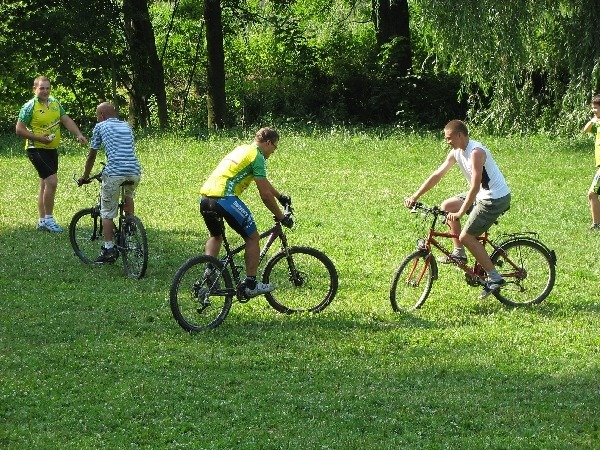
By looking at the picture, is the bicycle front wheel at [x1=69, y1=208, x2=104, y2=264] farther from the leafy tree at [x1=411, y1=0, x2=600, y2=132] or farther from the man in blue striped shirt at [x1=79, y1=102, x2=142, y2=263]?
the leafy tree at [x1=411, y1=0, x2=600, y2=132]

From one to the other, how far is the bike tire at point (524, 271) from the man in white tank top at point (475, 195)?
8.4 inches

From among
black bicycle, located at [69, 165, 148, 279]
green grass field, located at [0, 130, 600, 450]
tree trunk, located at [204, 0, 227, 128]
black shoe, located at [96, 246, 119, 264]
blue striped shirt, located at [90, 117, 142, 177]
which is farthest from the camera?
tree trunk, located at [204, 0, 227, 128]

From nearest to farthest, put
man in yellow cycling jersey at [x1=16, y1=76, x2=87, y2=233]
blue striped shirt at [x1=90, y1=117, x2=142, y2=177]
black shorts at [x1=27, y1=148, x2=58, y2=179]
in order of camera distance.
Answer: blue striped shirt at [x1=90, y1=117, x2=142, y2=177] → man in yellow cycling jersey at [x1=16, y1=76, x2=87, y2=233] → black shorts at [x1=27, y1=148, x2=58, y2=179]

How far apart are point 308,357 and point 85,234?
476 centimetres

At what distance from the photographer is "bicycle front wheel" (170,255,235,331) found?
29.8 feet

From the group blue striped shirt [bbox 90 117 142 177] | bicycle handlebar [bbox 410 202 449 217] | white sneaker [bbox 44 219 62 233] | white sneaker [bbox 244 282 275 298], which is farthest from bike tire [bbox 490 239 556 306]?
white sneaker [bbox 44 219 62 233]

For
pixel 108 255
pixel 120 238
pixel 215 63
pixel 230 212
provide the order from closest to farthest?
pixel 230 212, pixel 120 238, pixel 108 255, pixel 215 63

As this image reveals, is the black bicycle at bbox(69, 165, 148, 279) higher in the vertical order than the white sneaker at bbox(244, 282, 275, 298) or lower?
higher

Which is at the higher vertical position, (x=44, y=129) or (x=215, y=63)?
(x=215, y=63)

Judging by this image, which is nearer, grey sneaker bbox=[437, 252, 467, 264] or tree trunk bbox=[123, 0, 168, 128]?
grey sneaker bbox=[437, 252, 467, 264]

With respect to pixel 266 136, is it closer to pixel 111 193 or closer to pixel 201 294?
pixel 201 294

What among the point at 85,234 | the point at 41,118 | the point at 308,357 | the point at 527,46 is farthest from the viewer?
the point at 527,46

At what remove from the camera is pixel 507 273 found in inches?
400

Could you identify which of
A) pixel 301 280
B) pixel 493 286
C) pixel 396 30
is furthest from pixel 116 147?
pixel 396 30
